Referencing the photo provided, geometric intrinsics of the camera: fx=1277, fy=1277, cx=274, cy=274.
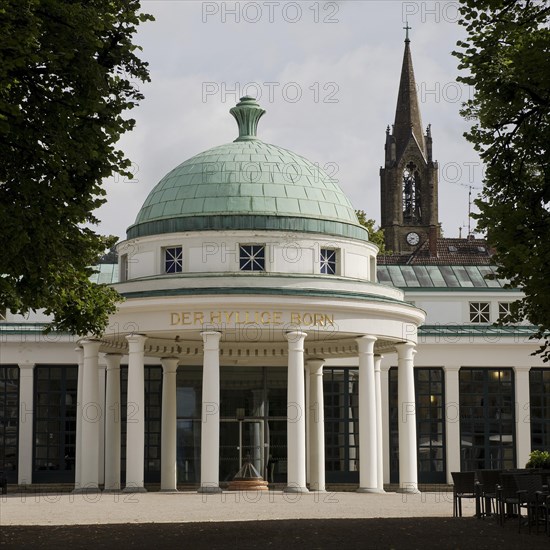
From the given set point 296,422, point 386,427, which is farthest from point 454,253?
point 296,422

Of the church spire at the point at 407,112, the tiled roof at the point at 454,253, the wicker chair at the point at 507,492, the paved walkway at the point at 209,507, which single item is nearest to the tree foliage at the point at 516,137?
the wicker chair at the point at 507,492

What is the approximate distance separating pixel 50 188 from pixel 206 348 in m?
19.8

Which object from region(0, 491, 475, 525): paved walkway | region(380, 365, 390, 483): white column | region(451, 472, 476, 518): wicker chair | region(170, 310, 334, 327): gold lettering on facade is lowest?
region(0, 491, 475, 525): paved walkway

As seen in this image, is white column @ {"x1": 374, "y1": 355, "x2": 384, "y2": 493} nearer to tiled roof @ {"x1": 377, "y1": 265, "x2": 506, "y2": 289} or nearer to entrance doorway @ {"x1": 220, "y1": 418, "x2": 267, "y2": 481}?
entrance doorway @ {"x1": 220, "y1": 418, "x2": 267, "y2": 481}

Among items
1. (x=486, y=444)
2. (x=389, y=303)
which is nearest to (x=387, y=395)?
(x=486, y=444)

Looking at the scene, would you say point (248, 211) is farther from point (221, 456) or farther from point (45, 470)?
point (45, 470)

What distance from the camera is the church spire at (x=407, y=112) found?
136 meters

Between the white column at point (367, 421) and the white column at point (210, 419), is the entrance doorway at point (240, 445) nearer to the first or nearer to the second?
the white column at point (367, 421)

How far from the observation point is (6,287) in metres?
24.8

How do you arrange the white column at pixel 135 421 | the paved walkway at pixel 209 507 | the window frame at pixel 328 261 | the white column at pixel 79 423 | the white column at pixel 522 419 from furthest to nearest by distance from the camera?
the white column at pixel 522 419
the white column at pixel 79 423
the window frame at pixel 328 261
the white column at pixel 135 421
the paved walkway at pixel 209 507

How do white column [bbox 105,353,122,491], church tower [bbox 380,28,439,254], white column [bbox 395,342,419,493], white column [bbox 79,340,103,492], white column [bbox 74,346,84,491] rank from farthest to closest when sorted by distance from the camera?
church tower [bbox 380,28,439,254] < white column [bbox 105,353,122,491] < white column [bbox 74,346,84,491] < white column [bbox 395,342,419,493] < white column [bbox 79,340,103,492]

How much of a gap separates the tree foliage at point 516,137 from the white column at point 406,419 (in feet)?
71.5

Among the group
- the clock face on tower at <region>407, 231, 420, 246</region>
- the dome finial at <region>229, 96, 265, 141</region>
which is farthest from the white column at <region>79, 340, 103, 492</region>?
the clock face on tower at <region>407, 231, 420, 246</region>

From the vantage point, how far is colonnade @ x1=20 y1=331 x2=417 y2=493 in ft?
144
